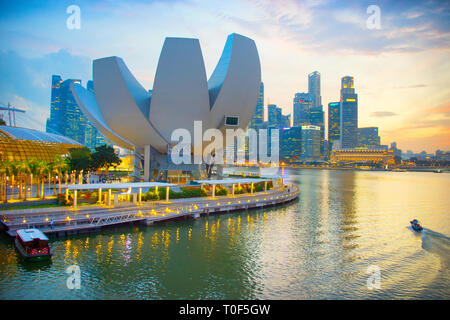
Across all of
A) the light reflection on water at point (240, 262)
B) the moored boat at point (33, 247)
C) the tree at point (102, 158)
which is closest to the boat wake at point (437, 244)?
the light reflection on water at point (240, 262)

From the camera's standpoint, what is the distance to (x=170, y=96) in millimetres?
38031

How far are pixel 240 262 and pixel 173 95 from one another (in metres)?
25.8

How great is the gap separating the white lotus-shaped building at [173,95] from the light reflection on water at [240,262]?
17.0 m

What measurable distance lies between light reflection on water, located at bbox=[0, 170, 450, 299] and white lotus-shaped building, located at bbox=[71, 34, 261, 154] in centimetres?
1698

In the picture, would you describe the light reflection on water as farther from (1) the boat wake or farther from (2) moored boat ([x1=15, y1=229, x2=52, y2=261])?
(2) moored boat ([x1=15, y1=229, x2=52, y2=261])

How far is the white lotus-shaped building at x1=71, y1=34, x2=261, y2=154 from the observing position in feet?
120

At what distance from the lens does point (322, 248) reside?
2091 centimetres

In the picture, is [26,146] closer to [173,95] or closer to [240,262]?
[173,95]

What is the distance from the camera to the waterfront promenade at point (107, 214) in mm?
20859

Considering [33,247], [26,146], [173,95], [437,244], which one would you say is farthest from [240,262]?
[26,146]

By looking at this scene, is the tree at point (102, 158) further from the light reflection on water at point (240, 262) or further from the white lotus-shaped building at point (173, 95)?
the light reflection on water at point (240, 262)

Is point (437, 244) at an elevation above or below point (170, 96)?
below

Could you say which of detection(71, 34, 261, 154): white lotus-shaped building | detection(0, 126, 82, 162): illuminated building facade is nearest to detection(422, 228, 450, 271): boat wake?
detection(71, 34, 261, 154): white lotus-shaped building
